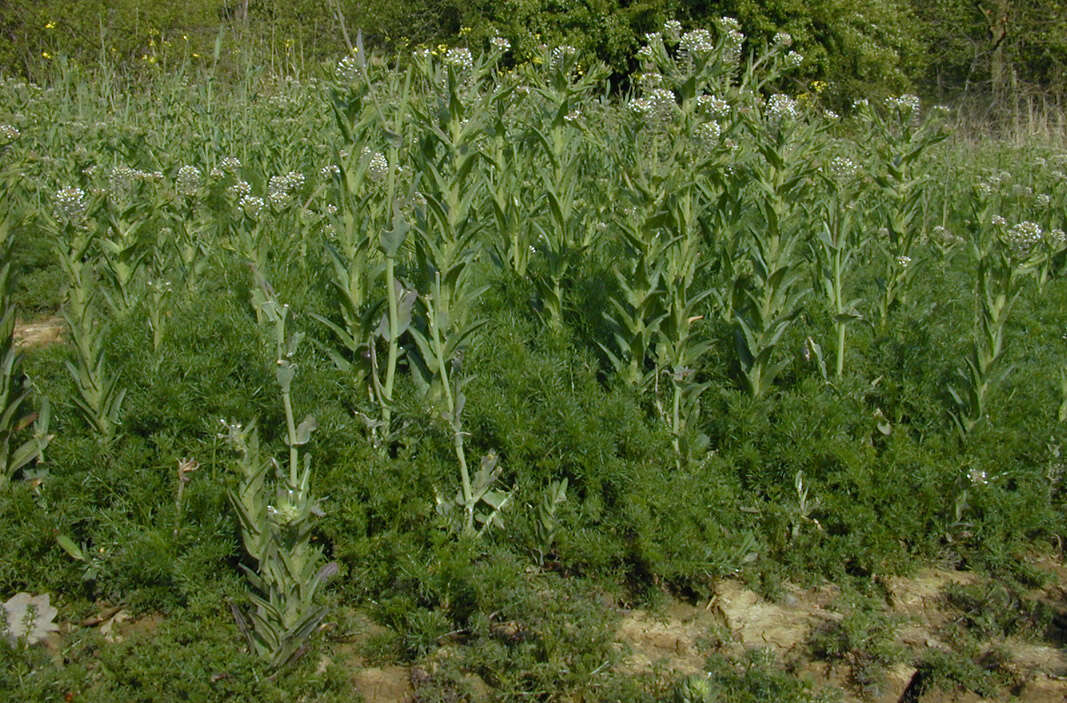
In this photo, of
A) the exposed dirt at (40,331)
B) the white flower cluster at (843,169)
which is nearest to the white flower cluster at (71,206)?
the exposed dirt at (40,331)

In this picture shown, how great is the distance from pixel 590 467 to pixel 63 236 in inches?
83.1

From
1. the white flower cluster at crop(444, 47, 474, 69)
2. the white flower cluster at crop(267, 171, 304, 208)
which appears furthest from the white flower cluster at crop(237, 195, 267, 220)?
the white flower cluster at crop(444, 47, 474, 69)

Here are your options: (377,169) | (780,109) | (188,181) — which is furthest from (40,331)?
(780,109)

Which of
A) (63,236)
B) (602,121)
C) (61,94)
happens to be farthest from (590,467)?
(61,94)

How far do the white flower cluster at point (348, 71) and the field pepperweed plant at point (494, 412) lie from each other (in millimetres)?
12

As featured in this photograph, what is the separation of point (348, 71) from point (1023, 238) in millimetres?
2786

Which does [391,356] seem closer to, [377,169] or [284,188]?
[377,169]

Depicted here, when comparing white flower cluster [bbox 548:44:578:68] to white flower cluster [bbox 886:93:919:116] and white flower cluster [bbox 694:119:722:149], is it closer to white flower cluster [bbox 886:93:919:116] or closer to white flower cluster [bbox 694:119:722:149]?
white flower cluster [bbox 694:119:722:149]

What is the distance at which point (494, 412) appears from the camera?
3.47 m

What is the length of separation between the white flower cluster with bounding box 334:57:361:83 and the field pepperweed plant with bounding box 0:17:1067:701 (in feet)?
0.04

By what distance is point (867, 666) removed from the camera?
2984 mm

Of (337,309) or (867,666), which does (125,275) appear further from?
(867,666)

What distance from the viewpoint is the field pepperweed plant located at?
Result: 289cm

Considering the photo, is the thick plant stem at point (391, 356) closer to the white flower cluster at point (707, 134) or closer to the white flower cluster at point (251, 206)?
the white flower cluster at point (251, 206)
